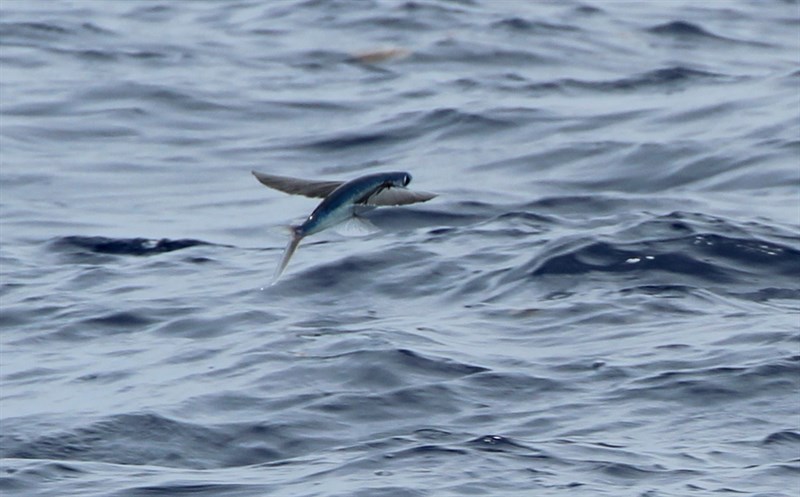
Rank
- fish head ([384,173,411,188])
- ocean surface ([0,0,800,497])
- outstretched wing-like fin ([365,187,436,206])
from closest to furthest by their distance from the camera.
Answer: outstretched wing-like fin ([365,187,436,206]) < fish head ([384,173,411,188]) < ocean surface ([0,0,800,497])

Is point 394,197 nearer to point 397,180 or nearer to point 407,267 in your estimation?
point 397,180

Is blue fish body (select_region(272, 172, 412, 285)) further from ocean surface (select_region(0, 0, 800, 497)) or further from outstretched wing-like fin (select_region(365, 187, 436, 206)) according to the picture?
ocean surface (select_region(0, 0, 800, 497))

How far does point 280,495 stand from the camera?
593 cm

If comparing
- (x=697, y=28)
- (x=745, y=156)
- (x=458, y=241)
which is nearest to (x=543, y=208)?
(x=458, y=241)

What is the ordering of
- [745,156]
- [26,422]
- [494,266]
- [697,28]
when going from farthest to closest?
[697,28] < [745,156] < [494,266] < [26,422]

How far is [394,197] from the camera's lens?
505 cm

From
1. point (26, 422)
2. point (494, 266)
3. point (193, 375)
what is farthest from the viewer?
point (494, 266)

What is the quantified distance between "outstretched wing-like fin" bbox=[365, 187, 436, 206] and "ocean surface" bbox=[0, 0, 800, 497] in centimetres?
45

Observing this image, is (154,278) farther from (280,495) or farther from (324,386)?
(280,495)

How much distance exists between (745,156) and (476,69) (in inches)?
155

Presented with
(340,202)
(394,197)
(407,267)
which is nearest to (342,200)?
(340,202)

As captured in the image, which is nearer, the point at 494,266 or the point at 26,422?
the point at 26,422

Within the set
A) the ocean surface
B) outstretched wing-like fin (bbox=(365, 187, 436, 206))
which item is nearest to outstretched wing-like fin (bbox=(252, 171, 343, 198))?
outstretched wing-like fin (bbox=(365, 187, 436, 206))

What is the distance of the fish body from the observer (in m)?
5.04
